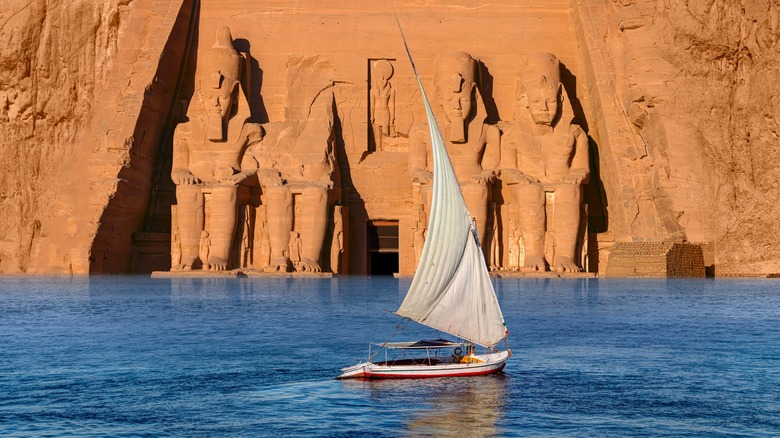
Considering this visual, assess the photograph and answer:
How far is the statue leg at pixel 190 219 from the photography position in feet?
100

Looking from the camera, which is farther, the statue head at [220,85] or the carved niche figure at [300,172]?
the statue head at [220,85]

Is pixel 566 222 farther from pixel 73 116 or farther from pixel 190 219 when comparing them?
pixel 73 116

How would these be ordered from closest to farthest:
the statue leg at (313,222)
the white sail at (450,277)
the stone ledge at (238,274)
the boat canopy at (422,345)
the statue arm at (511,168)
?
1. the boat canopy at (422,345)
2. the white sail at (450,277)
3. the stone ledge at (238,274)
4. the statue leg at (313,222)
5. the statue arm at (511,168)

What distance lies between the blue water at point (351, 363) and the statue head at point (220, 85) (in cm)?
Result: 834

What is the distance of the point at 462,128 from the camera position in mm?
31656

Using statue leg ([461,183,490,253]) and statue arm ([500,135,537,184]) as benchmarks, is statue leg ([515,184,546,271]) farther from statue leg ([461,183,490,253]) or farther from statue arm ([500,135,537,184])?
statue leg ([461,183,490,253])

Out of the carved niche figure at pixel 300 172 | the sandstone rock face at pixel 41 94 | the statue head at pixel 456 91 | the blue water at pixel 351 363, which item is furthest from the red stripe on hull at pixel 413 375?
the sandstone rock face at pixel 41 94

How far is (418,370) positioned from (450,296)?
1109 mm

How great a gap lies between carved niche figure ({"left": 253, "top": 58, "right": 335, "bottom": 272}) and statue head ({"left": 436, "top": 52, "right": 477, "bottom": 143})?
312 centimetres

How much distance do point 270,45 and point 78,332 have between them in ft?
55.6

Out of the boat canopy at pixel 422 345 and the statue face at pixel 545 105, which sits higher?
the statue face at pixel 545 105

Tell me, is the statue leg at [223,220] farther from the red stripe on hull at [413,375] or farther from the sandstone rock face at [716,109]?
the red stripe on hull at [413,375]

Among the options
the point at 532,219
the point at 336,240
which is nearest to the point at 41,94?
the point at 336,240

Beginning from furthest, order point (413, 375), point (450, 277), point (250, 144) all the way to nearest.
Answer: point (250, 144) → point (450, 277) → point (413, 375)
